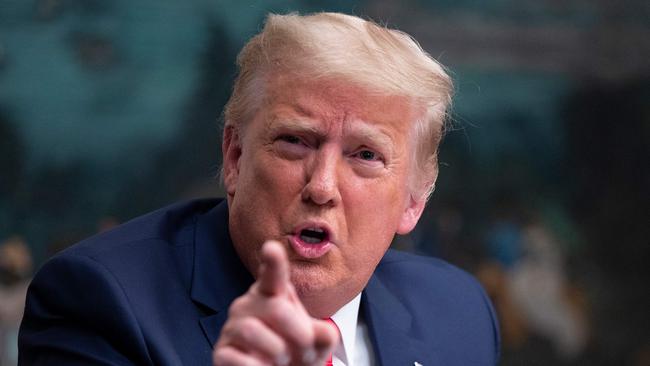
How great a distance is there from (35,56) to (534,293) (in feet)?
9.37

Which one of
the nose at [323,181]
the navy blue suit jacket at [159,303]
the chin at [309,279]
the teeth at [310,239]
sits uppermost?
the nose at [323,181]

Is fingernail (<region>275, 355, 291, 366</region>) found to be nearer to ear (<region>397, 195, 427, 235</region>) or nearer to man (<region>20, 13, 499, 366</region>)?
man (<region>20, 13, 499, 366</region>)

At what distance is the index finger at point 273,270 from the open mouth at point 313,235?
71 cm

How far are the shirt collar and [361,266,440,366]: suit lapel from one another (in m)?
0.08

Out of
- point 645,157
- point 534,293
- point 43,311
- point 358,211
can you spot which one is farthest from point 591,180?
point 43,311

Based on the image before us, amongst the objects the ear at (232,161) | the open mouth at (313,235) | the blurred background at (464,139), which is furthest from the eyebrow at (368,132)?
the blurred background at (464,139)

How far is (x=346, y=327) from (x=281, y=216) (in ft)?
1.54

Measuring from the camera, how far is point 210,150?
5.32 metres

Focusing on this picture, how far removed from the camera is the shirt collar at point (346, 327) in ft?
8.94

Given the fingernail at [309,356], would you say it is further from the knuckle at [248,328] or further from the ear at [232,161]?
the ear at [232,161]

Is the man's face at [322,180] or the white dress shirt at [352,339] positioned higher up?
the man's face at [322,180]

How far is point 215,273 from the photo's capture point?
257 centimetres

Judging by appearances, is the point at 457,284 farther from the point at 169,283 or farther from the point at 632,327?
the point at 632,327

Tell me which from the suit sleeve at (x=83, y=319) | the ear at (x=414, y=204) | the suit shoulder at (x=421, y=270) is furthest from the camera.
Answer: the suit shoulder at (x=421, y=270)
